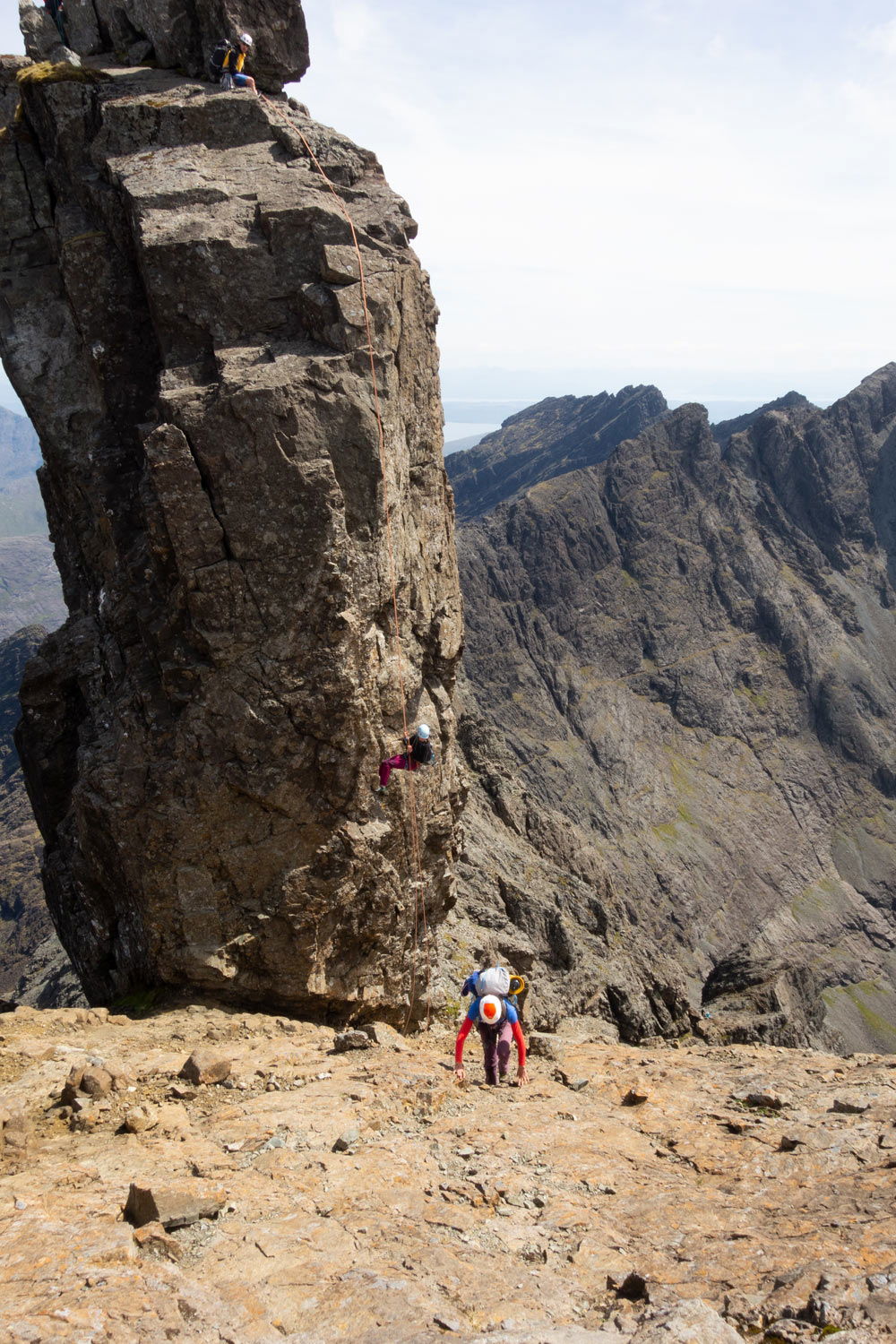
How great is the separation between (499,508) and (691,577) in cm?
4041

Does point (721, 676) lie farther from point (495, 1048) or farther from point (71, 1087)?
point (71, 1087)

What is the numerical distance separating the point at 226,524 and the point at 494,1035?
12.1 meters

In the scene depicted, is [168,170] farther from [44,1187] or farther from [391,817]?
[44,1187]

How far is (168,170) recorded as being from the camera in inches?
839

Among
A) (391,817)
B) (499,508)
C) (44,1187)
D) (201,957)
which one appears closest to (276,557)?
(391,817)

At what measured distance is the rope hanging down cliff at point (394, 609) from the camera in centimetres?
2027

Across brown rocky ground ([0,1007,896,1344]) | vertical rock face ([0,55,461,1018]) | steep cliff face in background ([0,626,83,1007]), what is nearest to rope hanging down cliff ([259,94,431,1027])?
vertical rock face ([0,55,461,1018])

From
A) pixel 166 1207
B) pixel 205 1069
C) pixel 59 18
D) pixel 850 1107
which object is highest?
pixel 59 18

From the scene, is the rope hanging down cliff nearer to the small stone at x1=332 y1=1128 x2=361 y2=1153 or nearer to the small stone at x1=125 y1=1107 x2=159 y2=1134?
the small stone at x1=332 y1=1128 x2=361 y2=1153

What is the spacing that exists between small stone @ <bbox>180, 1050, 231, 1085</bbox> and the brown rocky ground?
30 cm

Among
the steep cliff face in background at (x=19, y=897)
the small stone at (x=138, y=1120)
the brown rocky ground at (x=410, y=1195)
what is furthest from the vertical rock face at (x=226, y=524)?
the steep cliff face in background at (x=19, y=897)

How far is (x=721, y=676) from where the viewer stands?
6516 inches

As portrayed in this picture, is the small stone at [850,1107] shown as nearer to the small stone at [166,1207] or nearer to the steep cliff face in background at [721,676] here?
the small stone at [166,1207]

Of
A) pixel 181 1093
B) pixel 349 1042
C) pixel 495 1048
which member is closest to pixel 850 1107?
pixel 495 1048
